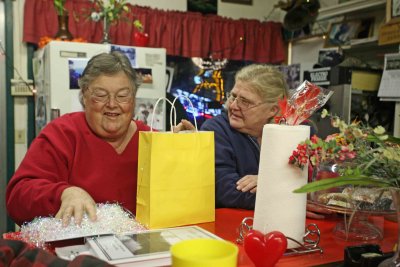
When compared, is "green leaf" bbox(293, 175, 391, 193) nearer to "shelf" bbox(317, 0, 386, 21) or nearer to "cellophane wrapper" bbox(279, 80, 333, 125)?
"cellophane wrapper" bbox(279, 80, 333, 125)

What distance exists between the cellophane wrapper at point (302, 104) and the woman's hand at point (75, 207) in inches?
22.2

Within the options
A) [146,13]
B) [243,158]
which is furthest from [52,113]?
[243,158]

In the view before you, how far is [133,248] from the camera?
897 millimetres

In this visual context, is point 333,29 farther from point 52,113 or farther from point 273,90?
point 52,113

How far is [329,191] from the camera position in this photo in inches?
49.1

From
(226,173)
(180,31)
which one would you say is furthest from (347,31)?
(226,173)

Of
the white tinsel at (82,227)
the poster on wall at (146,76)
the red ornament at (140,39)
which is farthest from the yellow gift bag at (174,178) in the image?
the red ornament at (140,39)

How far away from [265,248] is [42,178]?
0.84 m

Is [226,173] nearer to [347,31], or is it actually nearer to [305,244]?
[305,244]

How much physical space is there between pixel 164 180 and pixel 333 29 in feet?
10.5

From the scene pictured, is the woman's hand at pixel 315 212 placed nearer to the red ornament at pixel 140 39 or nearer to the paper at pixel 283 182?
the paper at pixel 283 182

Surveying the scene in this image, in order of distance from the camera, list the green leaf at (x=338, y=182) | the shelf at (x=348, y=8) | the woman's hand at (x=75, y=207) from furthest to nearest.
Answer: the shelf at (x=348, y=8)
the woman's hand at (x=75, y=207)
the green leaf at (x=338, y=182)

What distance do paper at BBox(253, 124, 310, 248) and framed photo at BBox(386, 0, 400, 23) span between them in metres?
2.32

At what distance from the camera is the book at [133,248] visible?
0.84 m
